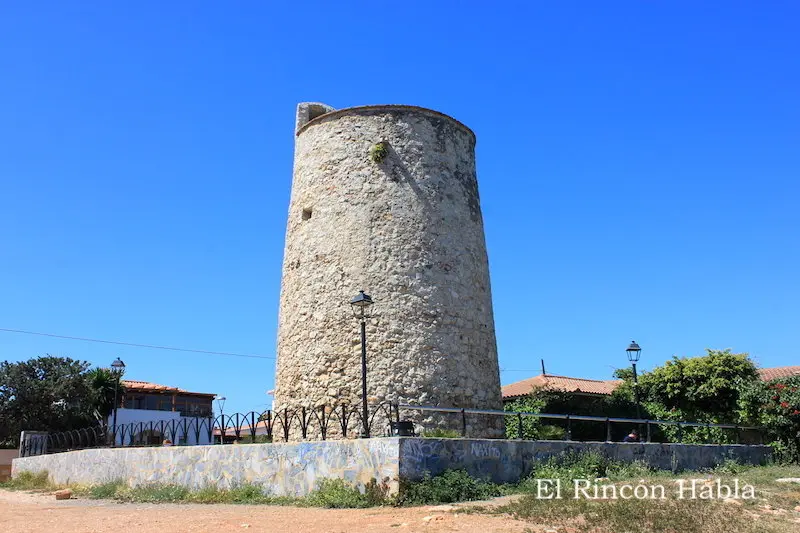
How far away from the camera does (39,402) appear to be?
26047mm

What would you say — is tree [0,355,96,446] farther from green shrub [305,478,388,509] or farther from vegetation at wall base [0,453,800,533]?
green shrub [305,478,388,509]

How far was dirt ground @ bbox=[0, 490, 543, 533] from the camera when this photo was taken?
844cm

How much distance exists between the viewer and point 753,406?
1827cm

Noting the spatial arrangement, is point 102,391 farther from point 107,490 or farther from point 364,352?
point 364,352

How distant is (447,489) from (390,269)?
5694 millimetres

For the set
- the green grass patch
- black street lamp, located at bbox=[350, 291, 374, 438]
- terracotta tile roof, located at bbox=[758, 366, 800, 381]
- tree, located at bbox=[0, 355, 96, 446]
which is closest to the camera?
black street lamp, located at bbox=[350, 291, 374, 438]

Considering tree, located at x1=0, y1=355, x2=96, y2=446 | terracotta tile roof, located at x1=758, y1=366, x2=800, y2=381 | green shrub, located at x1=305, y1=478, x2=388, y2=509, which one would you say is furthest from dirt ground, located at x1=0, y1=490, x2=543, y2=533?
terracotta tile roof, located at x1=758, y1=366, x2=800, y2=381

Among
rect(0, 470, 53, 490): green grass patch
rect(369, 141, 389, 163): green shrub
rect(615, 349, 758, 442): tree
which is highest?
rect(369, 141, 389, 163): green shrub

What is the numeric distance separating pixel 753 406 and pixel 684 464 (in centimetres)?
479

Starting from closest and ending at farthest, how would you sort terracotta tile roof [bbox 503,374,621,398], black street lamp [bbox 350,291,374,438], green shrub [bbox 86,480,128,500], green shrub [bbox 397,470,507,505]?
1. green shrub [bbox 397,470,507,505]
2. black street lamp [bbox 350,291,374,438]
3. green shrub [bbox 86,480,128,500]
4. terracotta tile roof [bbox 503,374,621,398]

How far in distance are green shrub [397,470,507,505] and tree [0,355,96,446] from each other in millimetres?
20129

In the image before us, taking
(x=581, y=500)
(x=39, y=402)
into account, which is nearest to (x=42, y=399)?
(x=39, y=402)

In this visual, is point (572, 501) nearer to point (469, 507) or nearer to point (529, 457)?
point (469, 507)

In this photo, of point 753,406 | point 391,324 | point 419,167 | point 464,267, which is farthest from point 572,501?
point 753,406
